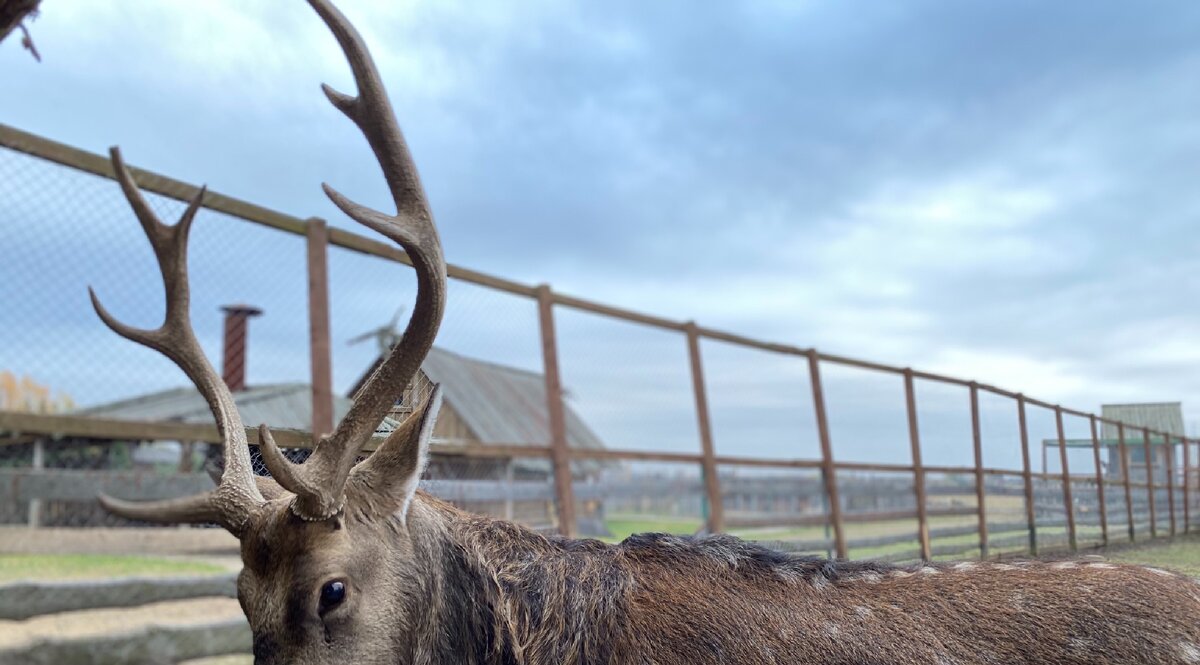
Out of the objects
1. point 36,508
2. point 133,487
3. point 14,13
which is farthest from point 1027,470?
point 36,508

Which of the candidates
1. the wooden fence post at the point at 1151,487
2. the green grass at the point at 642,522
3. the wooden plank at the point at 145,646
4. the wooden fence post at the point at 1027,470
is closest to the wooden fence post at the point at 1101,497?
the wooden fence post at the point at 1027,470

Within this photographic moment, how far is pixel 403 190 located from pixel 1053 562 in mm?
2462

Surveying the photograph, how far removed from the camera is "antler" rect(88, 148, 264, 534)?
2.25 meters

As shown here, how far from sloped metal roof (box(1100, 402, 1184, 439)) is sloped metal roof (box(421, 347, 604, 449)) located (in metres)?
3.66

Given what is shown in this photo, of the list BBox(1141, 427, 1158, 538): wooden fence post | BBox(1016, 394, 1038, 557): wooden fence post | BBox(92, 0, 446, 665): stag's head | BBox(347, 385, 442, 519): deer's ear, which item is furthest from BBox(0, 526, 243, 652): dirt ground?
BBox(1141, 427, 1158, 538): wooden fence post

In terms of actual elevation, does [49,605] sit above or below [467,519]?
below

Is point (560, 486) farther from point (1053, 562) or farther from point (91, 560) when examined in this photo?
point (91, 560)

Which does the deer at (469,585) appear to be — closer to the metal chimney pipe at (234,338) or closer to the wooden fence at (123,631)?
the wooden fence at (123,631)

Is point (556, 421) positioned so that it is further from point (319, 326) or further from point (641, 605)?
point (641, 605)

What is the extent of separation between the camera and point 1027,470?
674cm

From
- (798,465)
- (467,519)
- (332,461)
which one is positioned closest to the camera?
(332,461)

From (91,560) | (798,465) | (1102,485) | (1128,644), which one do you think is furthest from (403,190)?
(91,560)

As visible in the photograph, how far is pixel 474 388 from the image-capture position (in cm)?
893

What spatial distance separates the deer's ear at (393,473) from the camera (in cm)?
231
